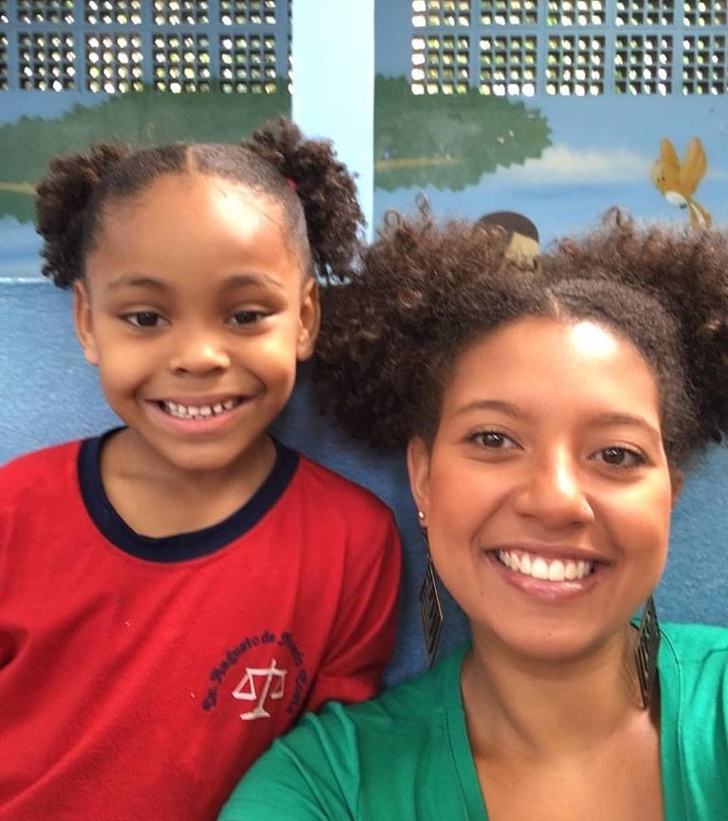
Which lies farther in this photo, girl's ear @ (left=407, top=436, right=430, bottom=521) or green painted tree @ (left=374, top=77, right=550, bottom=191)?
green painted tree @ (left=374, top=77, right=550, bottom=191)

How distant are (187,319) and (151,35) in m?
1.16

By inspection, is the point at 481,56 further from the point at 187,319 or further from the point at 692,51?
the point at 187,319

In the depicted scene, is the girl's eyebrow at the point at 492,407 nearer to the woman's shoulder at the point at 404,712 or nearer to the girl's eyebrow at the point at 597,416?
the girl's eyebrow at the point at 597,416

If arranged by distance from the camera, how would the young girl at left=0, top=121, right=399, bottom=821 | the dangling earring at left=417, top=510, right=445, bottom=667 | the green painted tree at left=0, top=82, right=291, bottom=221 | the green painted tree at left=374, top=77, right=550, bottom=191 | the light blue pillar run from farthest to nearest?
the green painted tree at left=374, top=77, right=550, bottom=191, the green painted tree at left=0, top=82, right=291, bottom=221, the light blue pillar, the dangling earring at left=417, top=510, right=445, bottom=667, the young girl at left=0, top=121, right=399, bottom=821

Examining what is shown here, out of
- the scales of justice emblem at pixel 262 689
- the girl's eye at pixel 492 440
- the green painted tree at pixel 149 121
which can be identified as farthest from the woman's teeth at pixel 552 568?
the green painted tree at pixel 149 121

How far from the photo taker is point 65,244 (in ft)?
3.43

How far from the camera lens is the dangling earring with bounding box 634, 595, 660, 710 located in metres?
0.91

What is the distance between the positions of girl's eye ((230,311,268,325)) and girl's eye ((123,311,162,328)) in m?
0.08

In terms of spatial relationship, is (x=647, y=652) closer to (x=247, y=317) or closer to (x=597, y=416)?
(x=597, y=416)

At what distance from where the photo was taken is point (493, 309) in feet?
3.05

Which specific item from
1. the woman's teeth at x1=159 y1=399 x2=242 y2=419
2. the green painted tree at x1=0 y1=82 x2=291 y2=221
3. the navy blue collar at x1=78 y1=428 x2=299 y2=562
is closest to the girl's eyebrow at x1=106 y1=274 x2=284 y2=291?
the woman's teeth at x1=159 y1=399 x2=242 y2=419

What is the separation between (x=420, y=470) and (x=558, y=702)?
0.28 metres

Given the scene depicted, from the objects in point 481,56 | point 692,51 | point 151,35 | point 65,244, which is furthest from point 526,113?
point 65,244

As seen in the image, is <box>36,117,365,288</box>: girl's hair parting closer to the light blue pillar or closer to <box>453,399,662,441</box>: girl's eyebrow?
<box>453,399,662,441</box>: girl's eyebrow
